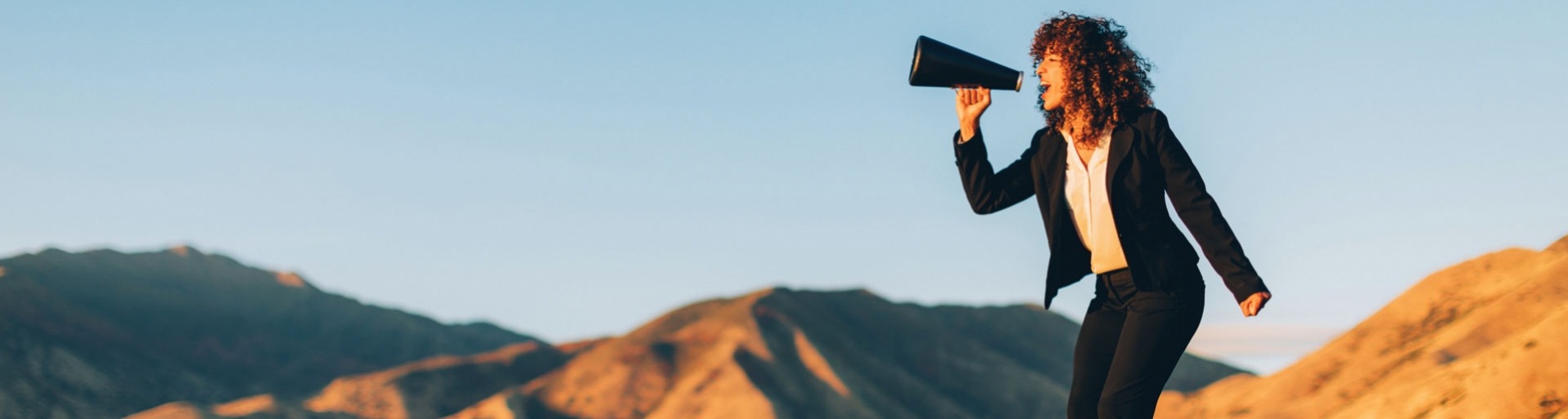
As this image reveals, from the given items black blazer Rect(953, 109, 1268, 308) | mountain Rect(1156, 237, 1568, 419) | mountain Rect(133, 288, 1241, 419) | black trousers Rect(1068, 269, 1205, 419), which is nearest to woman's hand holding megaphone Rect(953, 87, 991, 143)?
black blazer Rect(953, 109, 1268, 308)

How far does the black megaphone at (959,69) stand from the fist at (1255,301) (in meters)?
0.99

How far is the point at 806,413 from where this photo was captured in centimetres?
8962

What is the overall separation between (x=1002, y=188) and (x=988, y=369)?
343ft

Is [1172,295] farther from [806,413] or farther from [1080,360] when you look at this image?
[806,413]

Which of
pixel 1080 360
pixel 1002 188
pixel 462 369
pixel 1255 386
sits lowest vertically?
pixel 1255 386

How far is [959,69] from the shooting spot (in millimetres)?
4797

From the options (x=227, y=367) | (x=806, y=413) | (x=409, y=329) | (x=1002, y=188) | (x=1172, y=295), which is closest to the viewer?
(x=1172, y=295)

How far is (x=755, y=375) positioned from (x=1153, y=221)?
89.0 meters

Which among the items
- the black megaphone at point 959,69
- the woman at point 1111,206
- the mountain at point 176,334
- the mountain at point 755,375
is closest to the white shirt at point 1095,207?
the woman at point 1111,206

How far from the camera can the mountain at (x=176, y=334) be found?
342 ft

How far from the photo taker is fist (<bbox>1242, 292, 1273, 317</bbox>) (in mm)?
4398

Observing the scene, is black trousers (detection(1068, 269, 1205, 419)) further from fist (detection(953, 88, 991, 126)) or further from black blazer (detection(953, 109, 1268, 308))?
fist (detection(953, 88, 991, 126))

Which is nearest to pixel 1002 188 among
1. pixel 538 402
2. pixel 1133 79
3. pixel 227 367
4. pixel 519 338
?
pixel 1133 79

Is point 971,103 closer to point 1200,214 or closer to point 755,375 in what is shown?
point 1200,214
